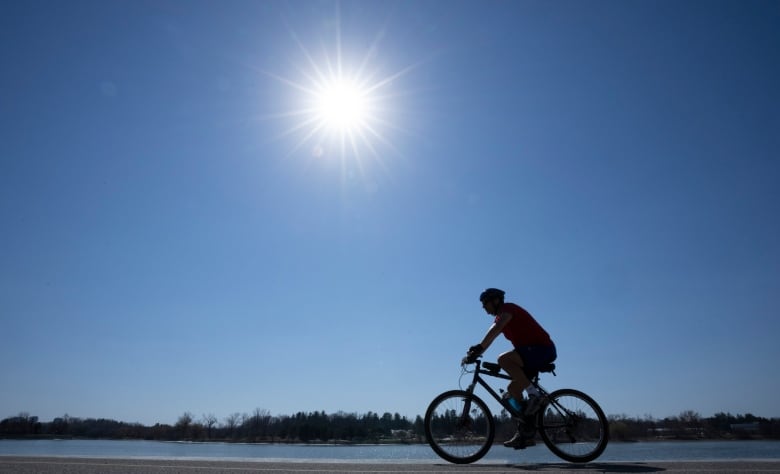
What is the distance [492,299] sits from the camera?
7.30 metres

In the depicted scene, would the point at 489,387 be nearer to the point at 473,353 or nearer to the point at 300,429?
the point at 473,353

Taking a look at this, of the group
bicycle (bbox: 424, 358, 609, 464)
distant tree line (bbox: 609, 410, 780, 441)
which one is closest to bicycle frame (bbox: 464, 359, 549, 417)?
bicycle (bbox: 424, 358, 609, 464)

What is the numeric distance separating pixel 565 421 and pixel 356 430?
148m

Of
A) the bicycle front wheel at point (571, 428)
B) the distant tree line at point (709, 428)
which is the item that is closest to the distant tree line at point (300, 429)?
the distant tree line at point (709, 428)

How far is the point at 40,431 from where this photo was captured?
172875 mm

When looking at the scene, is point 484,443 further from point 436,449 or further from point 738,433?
point 738,433

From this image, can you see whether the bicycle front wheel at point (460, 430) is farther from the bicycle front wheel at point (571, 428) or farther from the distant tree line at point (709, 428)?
the distant tree line at point (709, 428)

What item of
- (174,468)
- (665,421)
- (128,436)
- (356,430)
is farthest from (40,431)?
(174,468)

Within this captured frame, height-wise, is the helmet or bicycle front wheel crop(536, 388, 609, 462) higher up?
the helmet

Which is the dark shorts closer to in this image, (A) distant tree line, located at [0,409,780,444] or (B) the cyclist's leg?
(B) the cyclist's leg

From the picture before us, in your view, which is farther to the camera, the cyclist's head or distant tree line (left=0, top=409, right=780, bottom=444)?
distant tree line (left=0, top=409, right=780, bottom=444)

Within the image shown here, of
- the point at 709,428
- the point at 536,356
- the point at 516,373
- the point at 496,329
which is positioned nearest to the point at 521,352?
the point at 536,356

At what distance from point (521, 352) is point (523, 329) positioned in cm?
36

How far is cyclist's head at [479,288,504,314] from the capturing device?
729 cm
